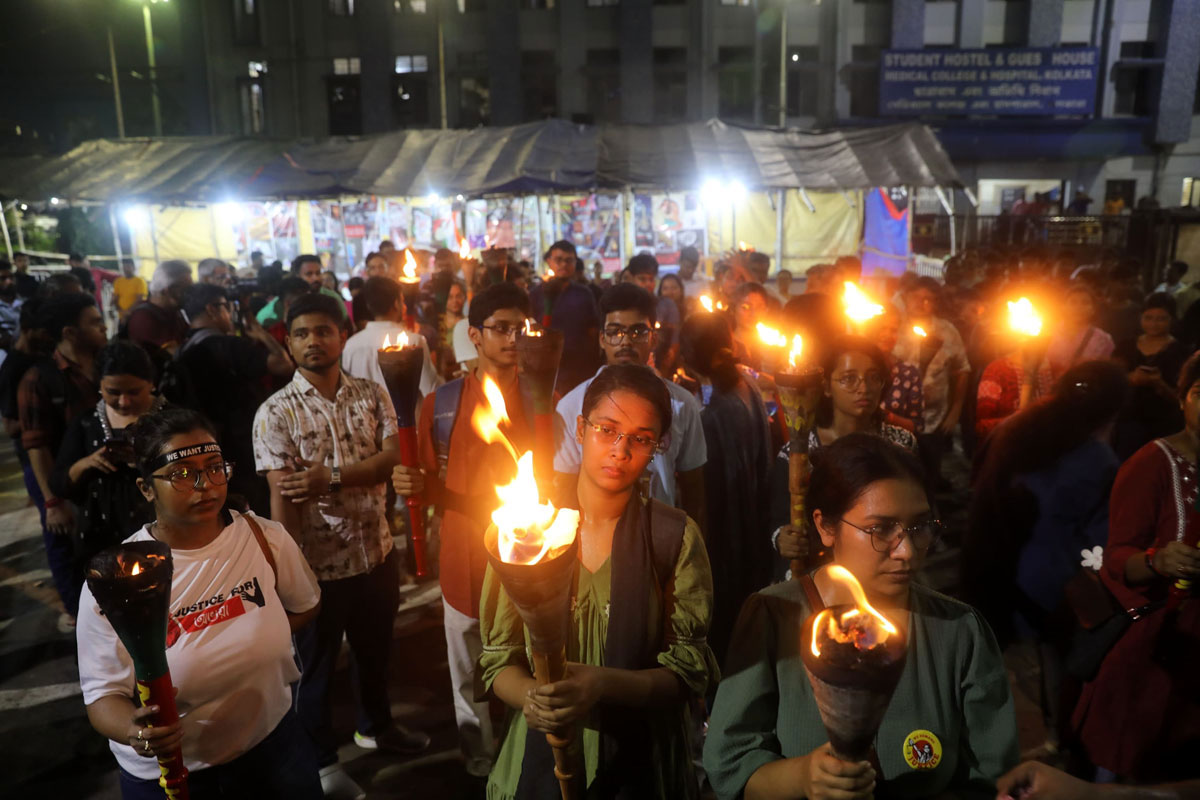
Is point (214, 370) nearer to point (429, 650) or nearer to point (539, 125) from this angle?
point (429, 650)

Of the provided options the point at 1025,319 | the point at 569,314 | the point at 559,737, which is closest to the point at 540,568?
the point at 559,737

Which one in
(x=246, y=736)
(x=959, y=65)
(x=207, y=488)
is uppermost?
(x=959, y=65)

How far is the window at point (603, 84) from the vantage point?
30.9 m

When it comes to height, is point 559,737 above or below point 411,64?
below

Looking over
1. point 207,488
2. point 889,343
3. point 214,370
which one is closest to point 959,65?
point 889,343

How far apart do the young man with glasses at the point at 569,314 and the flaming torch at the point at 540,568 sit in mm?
5149

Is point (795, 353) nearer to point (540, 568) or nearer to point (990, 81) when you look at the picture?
point (540, 568)

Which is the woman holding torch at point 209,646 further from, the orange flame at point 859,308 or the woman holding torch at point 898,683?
the orange flame at point 859,308

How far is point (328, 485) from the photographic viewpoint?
390 cm

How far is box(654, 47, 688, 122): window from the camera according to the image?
101 feet

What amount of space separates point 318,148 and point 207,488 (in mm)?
20103

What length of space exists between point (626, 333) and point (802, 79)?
1190 inches

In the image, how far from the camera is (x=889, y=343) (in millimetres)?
7070

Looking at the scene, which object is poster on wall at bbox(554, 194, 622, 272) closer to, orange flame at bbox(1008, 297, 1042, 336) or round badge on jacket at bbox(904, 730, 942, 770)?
orange flame at bbox(1008, 297, 1042, 336)
